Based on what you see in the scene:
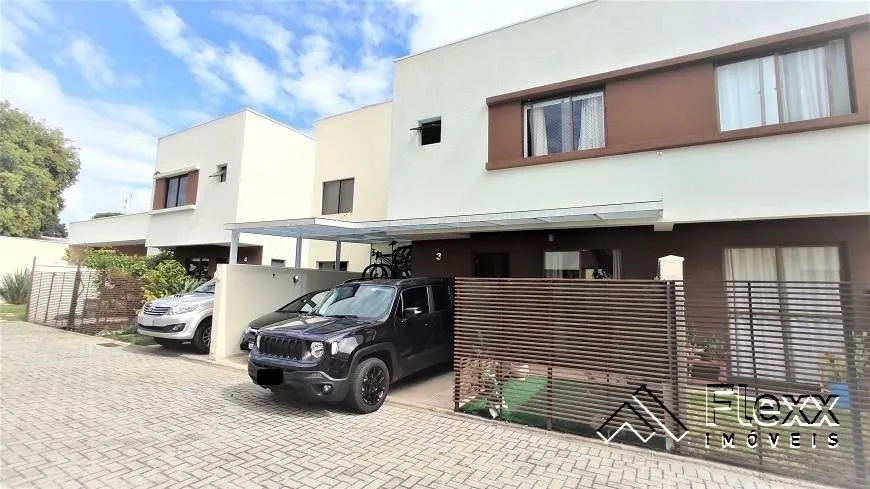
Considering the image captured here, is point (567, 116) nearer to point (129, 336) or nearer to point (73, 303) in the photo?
point (129, 336)

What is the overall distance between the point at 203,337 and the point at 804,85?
12718 mm

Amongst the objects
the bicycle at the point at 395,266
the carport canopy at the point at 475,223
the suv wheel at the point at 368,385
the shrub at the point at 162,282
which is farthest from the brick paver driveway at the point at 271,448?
the bicycle at the point at 395,266

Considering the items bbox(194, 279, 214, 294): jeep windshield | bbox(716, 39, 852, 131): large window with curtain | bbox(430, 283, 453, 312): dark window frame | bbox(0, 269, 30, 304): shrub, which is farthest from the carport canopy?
bbox(0, 269, 30, 304): shrub

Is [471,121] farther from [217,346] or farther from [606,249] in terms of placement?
[217,346]

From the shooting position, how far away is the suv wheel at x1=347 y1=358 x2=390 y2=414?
18.3ft

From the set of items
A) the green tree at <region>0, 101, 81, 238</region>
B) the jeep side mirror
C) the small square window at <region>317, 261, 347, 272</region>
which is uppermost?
the green tree at <region>0, 101, 81, 238</region>

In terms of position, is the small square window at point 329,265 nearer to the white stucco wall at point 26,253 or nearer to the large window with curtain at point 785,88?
the large window with curtain at point 785,88

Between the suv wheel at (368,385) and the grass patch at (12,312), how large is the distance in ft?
54.9

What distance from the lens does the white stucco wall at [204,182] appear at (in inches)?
586

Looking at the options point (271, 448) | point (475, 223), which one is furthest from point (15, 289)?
point (475, 223)

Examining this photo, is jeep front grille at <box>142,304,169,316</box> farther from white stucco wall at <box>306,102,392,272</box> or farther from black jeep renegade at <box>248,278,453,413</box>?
white stucco wall at <box>306,102,392,272</box>

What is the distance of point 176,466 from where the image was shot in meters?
3.99

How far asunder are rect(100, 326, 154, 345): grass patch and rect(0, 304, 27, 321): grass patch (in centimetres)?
605

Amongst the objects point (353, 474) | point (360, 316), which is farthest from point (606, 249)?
point (353, 474)
